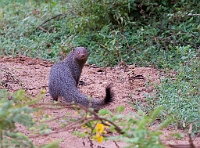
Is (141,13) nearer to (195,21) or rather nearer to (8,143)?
(195,21)

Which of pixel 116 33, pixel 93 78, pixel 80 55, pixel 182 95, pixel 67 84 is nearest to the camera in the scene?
pixel 182 95

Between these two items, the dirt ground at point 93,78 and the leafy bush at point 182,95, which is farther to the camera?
the dirt ground at point 93,78

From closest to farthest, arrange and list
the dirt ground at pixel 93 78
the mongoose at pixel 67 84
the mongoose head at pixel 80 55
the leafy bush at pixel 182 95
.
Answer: the leafy bush at pixel 182 95 → the mongoose at pixel 67 84 → the dirt ground at pixel 93 78 → the mongoose head at pixel 80 55

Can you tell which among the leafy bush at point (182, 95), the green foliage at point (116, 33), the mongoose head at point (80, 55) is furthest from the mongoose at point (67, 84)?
the green foliage at point (116, 33)

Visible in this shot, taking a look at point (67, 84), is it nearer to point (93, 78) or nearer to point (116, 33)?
point (93, 78)

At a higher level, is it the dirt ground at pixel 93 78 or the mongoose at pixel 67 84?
the mongoose at pixel 67 84

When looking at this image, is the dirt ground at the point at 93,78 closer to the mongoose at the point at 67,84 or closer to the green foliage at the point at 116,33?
the mongoose at the point at 67,84

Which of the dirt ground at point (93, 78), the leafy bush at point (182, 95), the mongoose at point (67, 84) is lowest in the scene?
the dirt ground at point (93, 78)

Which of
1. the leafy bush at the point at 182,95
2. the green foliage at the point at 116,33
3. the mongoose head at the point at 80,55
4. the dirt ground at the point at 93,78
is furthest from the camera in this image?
the green foliage at the point at 116,33

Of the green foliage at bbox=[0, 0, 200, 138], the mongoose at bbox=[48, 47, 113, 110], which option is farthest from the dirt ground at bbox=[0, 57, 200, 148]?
the green foliage at bbox=[0, 0, 200, 138]

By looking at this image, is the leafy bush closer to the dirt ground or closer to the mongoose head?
the dirt ground

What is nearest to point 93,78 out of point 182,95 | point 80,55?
point 80,55

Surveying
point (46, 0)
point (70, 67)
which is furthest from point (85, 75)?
point (46, 0)

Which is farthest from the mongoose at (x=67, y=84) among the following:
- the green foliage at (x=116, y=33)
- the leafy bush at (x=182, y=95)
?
the green foliage at (x=116, y=33)
